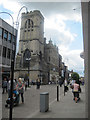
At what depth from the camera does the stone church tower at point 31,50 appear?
158 feet

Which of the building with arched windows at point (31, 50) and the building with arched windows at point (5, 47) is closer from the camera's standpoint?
the building with arched windows at point (5, 47)

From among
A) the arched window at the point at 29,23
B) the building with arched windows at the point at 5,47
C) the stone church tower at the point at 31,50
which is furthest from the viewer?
the arched window at the point at 29,23

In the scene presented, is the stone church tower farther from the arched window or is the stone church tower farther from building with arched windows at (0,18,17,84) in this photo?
building with arched windows at (0,18,17,84)

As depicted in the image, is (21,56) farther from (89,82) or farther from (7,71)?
(89,82)

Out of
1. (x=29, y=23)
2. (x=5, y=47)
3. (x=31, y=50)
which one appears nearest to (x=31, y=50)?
(x=31, y=50)

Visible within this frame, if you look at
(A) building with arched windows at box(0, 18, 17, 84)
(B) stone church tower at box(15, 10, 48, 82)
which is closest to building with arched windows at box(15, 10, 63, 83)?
(B) stone church tower at box(15, 10, 48, 82)

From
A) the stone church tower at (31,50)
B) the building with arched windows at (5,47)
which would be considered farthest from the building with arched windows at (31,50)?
the building with arched windows at (5,47)

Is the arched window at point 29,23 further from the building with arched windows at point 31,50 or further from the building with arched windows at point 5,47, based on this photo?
the building with arched windows at point 5,47

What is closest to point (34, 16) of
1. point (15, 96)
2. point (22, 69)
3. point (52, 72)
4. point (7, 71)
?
point (22, 69)

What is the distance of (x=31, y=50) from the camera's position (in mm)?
51594

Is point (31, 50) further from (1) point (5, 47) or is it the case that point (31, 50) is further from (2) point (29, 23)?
(1) point (5, 47)

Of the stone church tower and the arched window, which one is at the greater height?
the arched window

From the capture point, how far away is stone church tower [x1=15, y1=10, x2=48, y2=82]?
48191 mm

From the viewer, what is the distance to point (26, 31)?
5575cm
